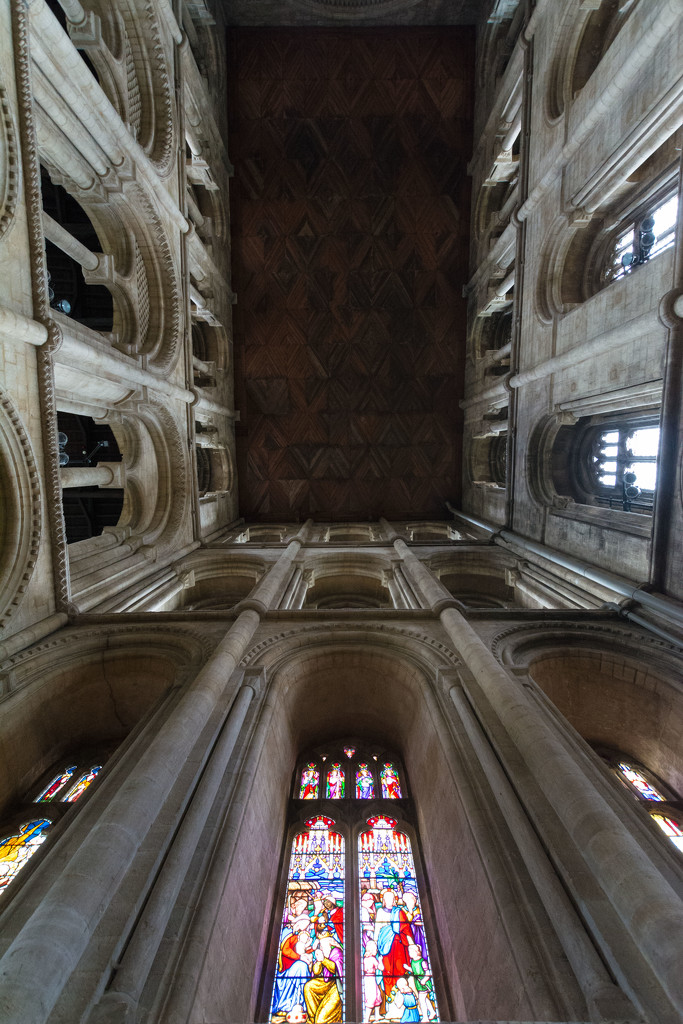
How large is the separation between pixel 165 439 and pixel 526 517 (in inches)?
310

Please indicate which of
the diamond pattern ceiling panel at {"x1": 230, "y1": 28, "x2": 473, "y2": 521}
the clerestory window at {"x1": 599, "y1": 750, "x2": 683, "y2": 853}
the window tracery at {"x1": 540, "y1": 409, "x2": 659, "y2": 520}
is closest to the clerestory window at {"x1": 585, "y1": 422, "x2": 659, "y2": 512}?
the window tracery at {"x1": 540, "y1": 409, "x2": 659, "y2": 520}

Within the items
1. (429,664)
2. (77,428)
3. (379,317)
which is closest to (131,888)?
(429,664)

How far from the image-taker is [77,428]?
12367 millimetres

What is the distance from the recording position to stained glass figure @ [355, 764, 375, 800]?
17.5 feet

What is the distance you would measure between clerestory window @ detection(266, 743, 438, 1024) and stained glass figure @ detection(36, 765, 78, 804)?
2.55 metres

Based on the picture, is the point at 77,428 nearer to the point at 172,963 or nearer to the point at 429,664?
the point at 429,664

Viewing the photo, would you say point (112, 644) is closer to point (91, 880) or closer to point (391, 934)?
point (91, 880)

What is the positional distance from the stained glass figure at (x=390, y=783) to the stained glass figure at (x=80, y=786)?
3.21 meters

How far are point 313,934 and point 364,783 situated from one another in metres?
1.63

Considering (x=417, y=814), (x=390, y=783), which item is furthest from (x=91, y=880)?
(x=390, y=783)

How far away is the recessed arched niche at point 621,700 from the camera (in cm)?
522

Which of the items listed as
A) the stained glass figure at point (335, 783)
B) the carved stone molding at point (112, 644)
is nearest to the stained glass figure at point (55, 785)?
the carved stone molding at point (112, 644)

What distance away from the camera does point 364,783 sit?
216 inches

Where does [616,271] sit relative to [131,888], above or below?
above
